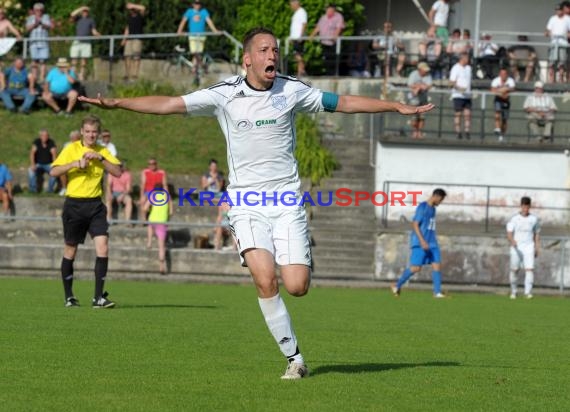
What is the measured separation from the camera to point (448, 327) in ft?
50.7

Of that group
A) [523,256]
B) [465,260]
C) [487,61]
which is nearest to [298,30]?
[487,61]

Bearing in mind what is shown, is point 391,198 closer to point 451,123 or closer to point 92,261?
point 451,123

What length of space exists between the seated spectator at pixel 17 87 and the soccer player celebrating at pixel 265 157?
22378 mm

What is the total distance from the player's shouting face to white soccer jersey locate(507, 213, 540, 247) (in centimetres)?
1632

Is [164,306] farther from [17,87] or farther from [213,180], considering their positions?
[17,87]

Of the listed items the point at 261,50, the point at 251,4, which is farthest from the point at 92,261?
the point at 261,50

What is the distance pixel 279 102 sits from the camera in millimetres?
9703

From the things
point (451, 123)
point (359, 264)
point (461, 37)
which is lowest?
point (359, 264)

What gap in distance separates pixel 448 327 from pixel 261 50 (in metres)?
6.77

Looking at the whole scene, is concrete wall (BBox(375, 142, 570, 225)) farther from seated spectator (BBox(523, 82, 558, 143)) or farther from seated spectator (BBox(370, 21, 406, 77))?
seated spectator (BBox(370, 21, 406, 77))

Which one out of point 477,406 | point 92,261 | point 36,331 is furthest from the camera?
point 92,261

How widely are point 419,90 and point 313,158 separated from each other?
2.94 m

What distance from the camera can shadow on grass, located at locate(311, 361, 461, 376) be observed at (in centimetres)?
1000

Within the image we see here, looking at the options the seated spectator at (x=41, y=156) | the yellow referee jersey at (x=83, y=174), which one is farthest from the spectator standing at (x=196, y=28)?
the yellow referee jersey at (x=83, y=174)
